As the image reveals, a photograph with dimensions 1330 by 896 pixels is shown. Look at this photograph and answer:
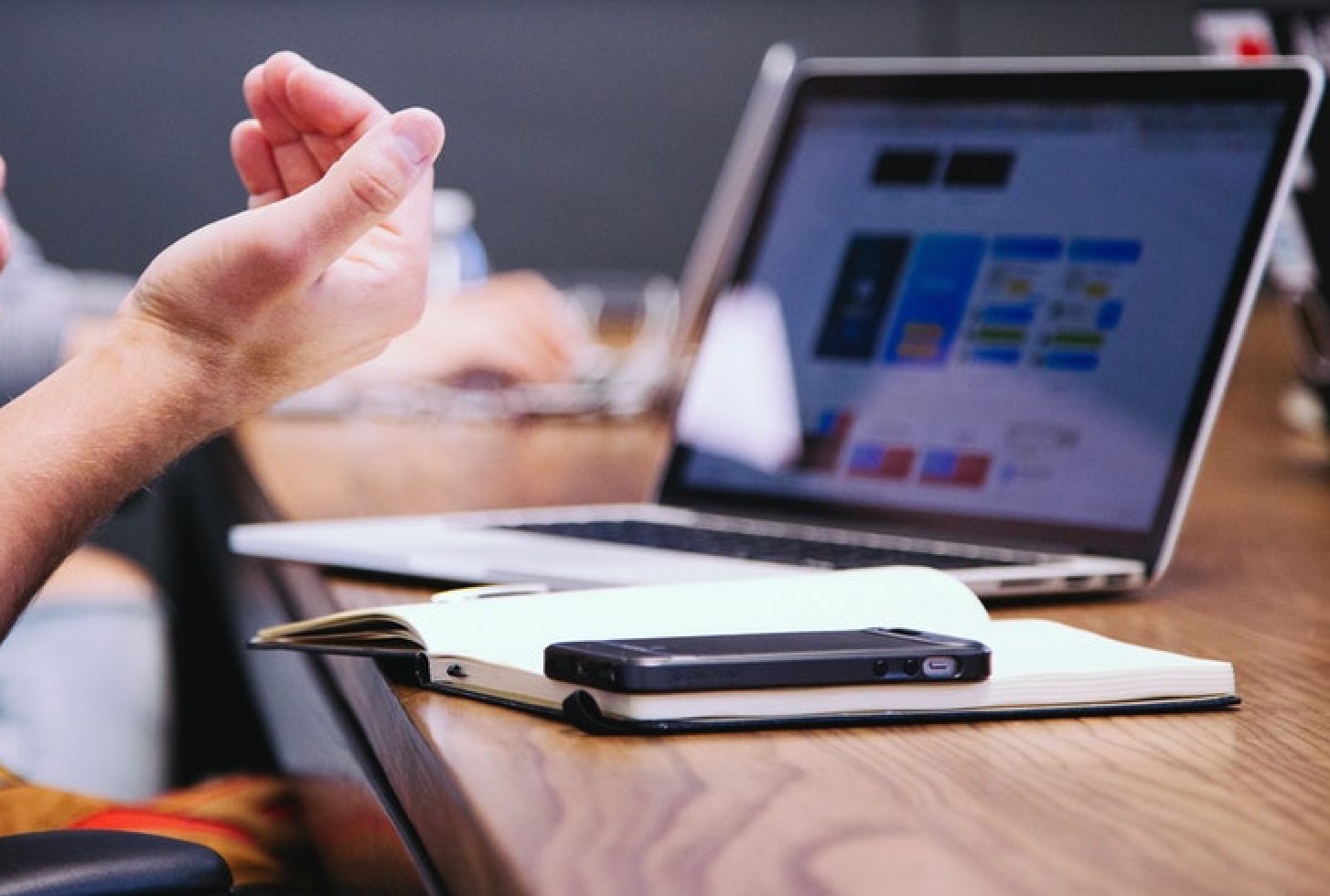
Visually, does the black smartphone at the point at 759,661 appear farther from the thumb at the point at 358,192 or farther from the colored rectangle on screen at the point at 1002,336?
the colored rectangle on screen at the point at 1002,336

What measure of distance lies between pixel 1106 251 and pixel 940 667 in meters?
0.47

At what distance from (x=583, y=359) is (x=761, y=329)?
0.85 m

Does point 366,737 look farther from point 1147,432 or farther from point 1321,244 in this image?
point 1321,244

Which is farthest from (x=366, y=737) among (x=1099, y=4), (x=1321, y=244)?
(x=1099, y=4)

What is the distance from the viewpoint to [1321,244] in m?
1.38

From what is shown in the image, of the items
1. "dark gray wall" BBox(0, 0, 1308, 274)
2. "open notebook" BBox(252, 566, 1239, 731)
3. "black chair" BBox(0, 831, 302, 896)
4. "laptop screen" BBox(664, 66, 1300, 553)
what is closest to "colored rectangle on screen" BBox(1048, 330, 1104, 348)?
"laptop screen" BBox(664, 66, 1300, 553)

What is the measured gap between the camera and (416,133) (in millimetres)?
753

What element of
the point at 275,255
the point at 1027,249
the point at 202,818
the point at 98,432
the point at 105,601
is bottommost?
the point at 105,601

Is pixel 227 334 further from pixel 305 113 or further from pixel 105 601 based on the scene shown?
pixel 105 601

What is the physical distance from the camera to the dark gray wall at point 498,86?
324cm

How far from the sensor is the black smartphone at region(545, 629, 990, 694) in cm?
58

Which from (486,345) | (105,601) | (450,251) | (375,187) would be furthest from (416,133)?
(450,251)

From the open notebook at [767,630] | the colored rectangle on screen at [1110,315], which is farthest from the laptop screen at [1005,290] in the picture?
the open notebook at [767,630]

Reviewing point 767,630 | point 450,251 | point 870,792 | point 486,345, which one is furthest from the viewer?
point 450,251
